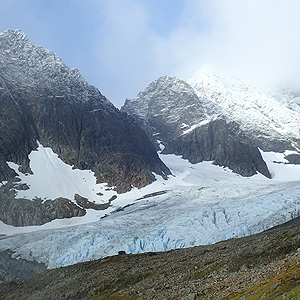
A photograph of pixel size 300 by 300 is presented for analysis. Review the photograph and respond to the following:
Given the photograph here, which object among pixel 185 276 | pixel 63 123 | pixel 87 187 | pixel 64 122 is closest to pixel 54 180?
pixel 87 187

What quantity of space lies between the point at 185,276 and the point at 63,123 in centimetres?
14709

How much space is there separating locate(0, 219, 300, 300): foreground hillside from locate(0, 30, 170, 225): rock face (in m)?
102

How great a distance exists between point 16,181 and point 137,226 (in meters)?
71.6

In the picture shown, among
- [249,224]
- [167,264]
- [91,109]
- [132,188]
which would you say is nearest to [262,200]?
[249,224]

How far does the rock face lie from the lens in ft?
520

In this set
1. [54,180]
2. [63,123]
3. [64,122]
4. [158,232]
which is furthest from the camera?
[64,122]

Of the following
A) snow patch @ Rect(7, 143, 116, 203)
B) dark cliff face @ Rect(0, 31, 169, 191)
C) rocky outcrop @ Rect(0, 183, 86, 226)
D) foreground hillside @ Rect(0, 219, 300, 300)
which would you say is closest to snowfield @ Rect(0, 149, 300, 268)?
foreground hillside @ Rect(0, 219, 300, 300)

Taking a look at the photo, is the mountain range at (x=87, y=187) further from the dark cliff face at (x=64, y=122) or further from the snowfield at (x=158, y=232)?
the dark cliff face at (x=64, y=122)

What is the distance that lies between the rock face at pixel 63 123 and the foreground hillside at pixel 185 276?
102 m

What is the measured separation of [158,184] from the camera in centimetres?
15838

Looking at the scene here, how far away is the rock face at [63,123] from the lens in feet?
520

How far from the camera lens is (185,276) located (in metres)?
34.4

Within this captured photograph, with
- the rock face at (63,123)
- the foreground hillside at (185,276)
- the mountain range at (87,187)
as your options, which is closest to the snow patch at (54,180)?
the mountain range at (87,187)

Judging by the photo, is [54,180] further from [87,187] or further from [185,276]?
[185,276]
